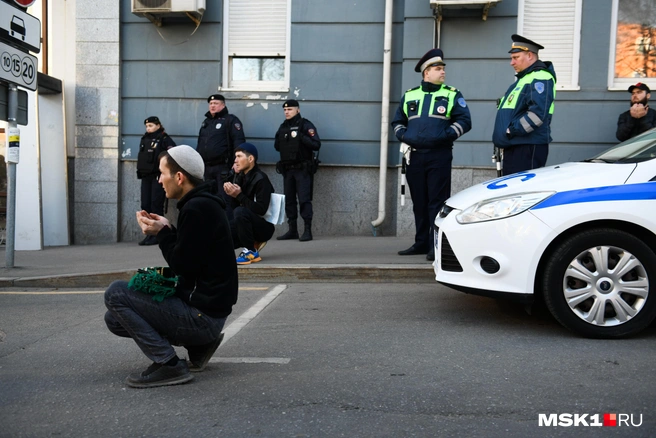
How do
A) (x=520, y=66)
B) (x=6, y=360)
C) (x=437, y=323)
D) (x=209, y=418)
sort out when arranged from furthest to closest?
(x=520, y=66) < (x=437, y=323) < (x=6, y=360) < (x=209, y=418)

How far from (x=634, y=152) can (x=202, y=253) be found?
3.42 metres

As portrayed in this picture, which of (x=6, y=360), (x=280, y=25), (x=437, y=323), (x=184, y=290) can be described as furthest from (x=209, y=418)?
(x=280, y=25)

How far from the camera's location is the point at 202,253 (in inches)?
152

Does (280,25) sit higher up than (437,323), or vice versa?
(280,25)

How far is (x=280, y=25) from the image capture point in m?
10.7

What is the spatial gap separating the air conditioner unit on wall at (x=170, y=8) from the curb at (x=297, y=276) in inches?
173

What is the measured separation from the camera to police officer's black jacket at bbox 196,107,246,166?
9945mm

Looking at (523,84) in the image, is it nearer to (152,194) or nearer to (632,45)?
(632,45)

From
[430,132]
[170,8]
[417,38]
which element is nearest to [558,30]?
[417,38]

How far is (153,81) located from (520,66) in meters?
6.15

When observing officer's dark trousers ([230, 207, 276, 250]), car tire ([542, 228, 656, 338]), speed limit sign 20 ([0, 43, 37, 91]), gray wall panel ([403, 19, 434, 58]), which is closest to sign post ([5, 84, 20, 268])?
speed limit sign 20 ([0, 43, 37, 91])

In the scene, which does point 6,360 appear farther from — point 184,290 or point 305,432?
point 305,432

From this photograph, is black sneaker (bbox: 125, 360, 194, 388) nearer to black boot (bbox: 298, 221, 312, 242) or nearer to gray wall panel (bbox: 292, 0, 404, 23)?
black boot (bbox: 298, 221, 312, 242)

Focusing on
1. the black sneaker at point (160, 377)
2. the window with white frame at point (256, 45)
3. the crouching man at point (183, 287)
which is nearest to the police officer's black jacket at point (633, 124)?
the window with white frame at point (256, 45)
